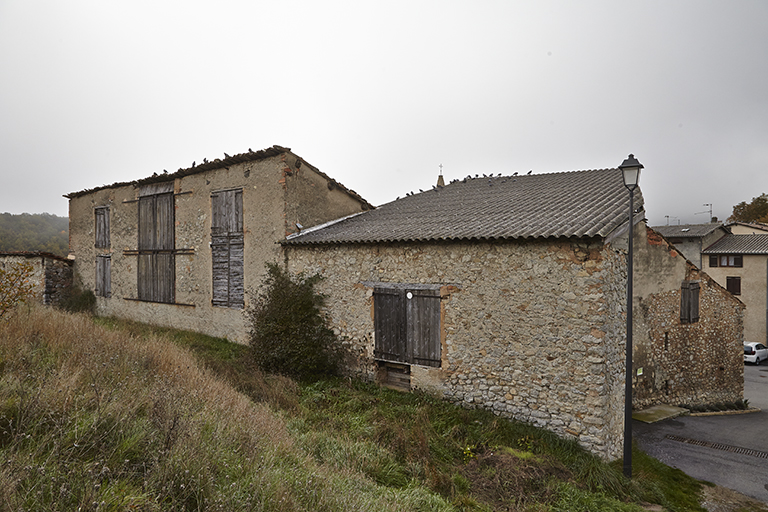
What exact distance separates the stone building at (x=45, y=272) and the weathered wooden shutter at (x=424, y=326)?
51.9 feet

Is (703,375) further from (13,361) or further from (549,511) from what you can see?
(13,361)

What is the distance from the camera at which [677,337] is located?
12047mm

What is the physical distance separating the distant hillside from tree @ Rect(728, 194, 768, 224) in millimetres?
58059

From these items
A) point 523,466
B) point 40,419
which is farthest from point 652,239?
point 40,419

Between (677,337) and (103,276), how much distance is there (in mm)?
20356

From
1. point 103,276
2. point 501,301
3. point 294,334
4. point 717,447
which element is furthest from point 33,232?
point 717,447

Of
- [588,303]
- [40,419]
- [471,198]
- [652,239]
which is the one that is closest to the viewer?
[40,419]

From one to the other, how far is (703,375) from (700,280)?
A: 3138 millimetres

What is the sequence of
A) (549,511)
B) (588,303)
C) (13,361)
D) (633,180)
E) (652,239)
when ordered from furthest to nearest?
(652,239) → (588,303) → (633,180) → (549,511) → (13,361)

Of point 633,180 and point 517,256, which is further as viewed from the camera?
point 517,256

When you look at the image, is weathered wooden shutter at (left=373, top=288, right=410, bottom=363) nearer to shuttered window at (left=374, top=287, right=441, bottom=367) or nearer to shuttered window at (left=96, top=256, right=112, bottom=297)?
shuttered window at (left=374, top=287, right=441, bottom=367)

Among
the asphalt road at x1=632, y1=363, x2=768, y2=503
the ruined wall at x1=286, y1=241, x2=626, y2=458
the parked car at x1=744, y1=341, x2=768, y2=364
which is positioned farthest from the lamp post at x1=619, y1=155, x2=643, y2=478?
the parked car at x1=744, y1=341, x2=768, y2=364

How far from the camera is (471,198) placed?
1141cm

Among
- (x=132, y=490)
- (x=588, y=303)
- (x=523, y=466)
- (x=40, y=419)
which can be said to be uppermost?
(x=588, y=303)
